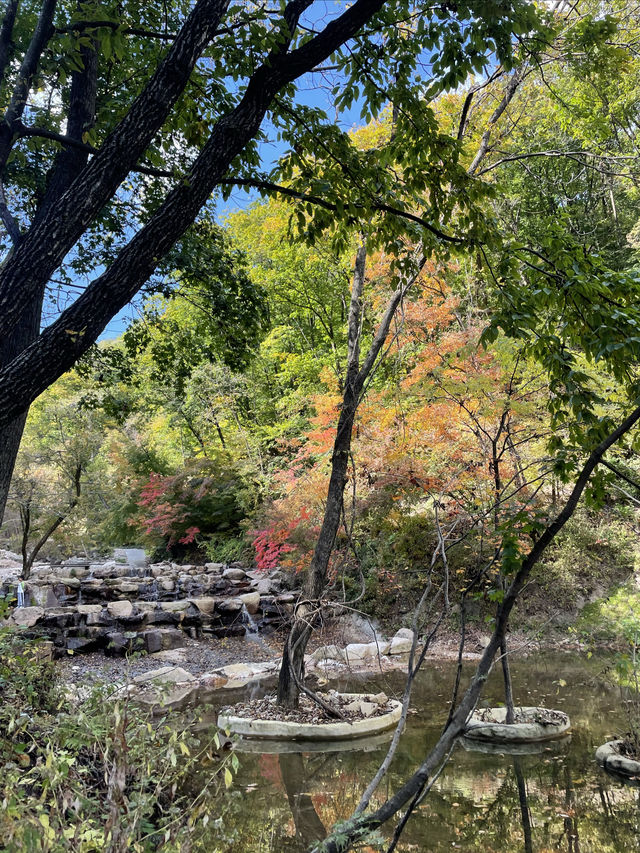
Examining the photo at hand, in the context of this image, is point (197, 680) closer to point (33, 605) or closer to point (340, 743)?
point (340, 743)

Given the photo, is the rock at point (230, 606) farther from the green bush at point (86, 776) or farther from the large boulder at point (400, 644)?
the green bush at point (86, 776)

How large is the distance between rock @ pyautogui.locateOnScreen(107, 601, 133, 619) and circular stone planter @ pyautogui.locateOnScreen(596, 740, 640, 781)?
7.97m

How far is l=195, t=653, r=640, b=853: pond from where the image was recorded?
133 inches

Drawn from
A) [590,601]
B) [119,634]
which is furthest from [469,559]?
[119,634]

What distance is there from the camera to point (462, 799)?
3934 millimetres

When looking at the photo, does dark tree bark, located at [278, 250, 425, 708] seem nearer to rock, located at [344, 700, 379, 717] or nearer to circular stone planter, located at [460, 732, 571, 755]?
rock, located at [344, 700, 379, 717]

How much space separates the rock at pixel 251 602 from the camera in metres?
11.3

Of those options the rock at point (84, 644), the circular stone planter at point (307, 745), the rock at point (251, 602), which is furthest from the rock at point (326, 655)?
the rock at point (84, 644)

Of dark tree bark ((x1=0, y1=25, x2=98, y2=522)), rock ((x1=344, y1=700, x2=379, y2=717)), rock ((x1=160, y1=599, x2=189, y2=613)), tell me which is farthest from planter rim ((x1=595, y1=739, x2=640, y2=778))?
rock ((x1=160, y1=599, x2=189, y2=613))

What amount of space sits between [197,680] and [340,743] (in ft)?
10.4

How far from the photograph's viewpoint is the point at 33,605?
33.2 feet

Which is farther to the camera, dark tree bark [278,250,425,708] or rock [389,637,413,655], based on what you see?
rock [389,637,413,655]

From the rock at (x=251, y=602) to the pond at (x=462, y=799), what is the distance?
6.07 meters

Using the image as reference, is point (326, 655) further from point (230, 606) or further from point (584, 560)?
point (584, 560)
